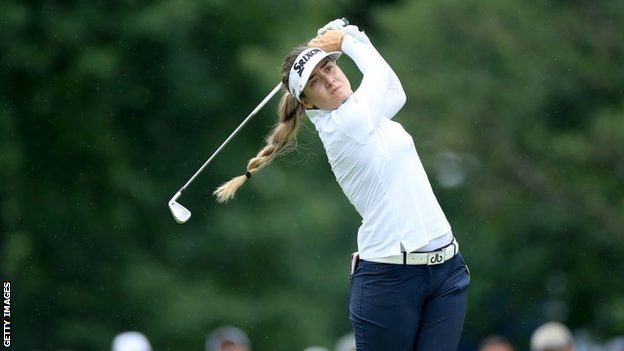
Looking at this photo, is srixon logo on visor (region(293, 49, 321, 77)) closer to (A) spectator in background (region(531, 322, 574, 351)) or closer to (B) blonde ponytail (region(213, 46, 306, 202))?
(B) blonde ponytail (region(213, 46, 306, 202))

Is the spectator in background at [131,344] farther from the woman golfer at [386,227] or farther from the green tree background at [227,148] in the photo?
the green tree background at [227,148]

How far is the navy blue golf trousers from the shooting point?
5582 mm

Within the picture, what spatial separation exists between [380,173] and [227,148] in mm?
13266

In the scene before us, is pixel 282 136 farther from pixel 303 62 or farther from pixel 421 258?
pixel 421 258

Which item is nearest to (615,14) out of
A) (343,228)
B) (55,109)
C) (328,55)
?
(343,228)

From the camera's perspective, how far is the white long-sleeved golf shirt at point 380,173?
18.3 ft

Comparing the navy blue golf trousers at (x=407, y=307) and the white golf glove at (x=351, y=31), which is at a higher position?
the white golf glove at (x=351, y=31)

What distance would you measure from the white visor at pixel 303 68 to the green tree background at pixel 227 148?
12.1 meters

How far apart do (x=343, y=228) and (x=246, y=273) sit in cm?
170

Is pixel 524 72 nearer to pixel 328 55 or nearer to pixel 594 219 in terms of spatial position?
pixel 594 219

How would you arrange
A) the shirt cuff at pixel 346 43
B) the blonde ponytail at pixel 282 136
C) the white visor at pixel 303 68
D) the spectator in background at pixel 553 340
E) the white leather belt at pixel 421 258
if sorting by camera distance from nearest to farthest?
the white leather belt at pixel 421 258, the white visor at pixel 303 68, the shirt cuff at pixel 346 43, the blonde ponytail at pixel 282 136, the spectator in background at pixel 553 340

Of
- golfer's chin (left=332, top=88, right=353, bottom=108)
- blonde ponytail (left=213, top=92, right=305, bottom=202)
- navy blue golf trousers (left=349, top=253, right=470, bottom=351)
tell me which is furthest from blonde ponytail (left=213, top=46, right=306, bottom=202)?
navy blue golf trousers (left=349, top=253, right=470, bottom=351)

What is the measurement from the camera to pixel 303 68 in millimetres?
5730

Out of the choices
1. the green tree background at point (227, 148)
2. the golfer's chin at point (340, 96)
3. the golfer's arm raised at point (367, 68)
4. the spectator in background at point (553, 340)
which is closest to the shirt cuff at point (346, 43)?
the golfer's arm raised at point (367, 68)
